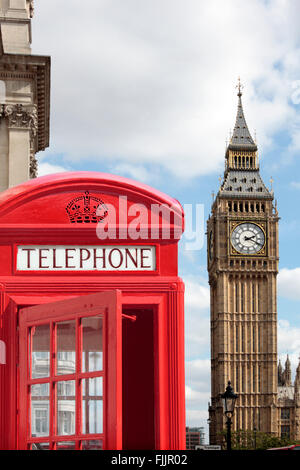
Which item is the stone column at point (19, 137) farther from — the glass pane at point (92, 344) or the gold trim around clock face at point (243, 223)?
the gold trim around clock face at point (243, 223)

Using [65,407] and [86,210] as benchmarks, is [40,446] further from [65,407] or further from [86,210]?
[86,210]

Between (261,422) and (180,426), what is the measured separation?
285 ft

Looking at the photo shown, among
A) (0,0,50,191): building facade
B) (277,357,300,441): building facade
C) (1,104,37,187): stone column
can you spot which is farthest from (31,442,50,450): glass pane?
(277,357,300,441): building facade

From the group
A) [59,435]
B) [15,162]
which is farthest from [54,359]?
[15,162]

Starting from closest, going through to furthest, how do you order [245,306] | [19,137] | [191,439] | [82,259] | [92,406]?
[92,406]
[82,259]
[19,137]
[245,306]
[191,439]

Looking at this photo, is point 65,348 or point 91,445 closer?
point 91,445

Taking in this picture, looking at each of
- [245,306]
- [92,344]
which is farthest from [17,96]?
[245,306]

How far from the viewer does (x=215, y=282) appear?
9412 cm

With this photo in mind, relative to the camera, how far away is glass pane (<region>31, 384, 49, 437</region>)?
13.0 ft

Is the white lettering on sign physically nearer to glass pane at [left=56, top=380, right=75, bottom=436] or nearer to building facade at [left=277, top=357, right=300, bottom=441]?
glass pane at [left=56, top=380, right=75, bottom=436]

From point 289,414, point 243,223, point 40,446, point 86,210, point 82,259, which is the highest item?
point 243,223

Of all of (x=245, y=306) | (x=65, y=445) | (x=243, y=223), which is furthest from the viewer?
(x=243, y=223)

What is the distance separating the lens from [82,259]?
4129 mm

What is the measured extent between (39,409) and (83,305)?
538 mm
